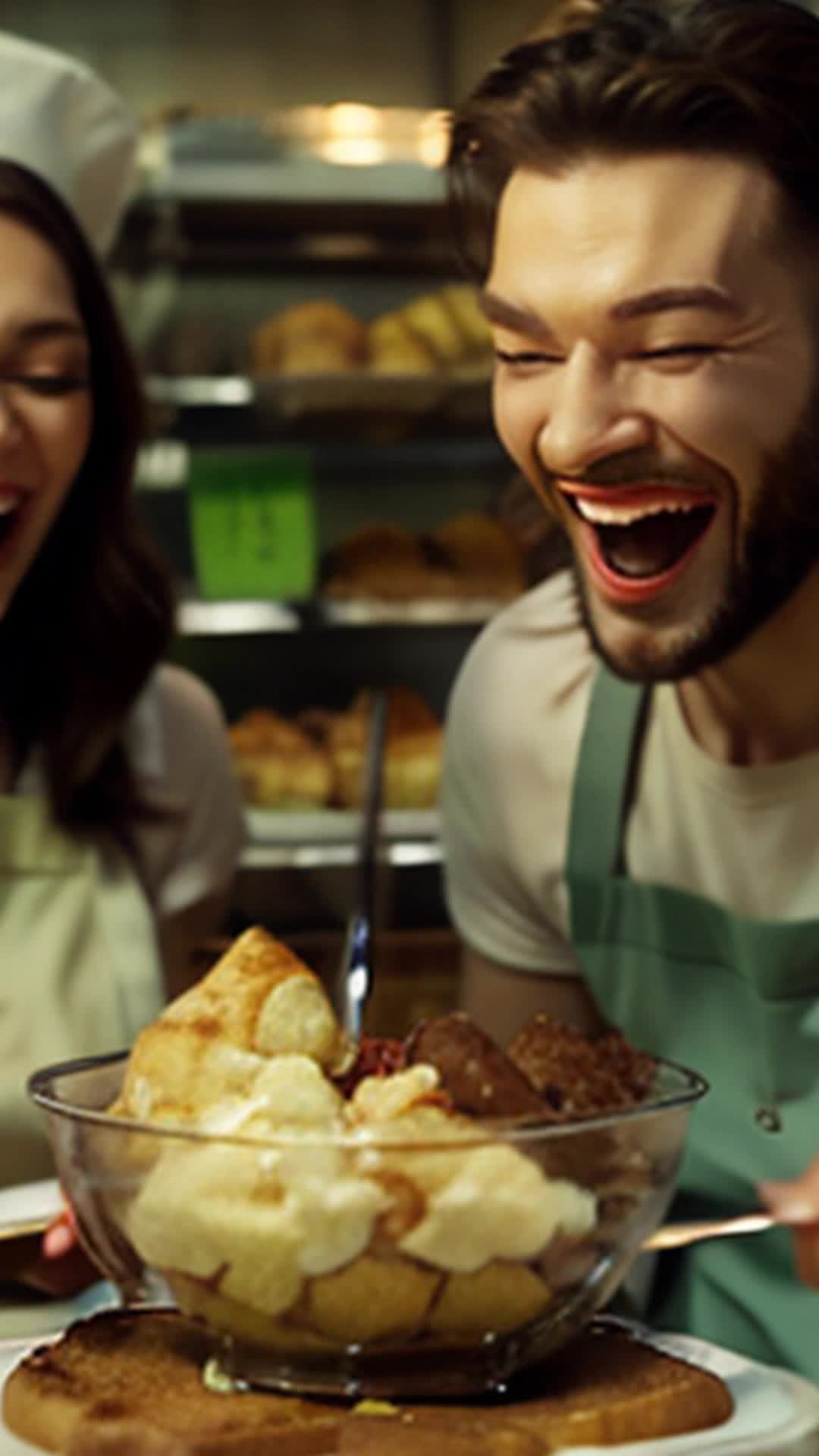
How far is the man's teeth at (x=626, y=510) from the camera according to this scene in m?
0.76

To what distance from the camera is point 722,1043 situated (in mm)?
916

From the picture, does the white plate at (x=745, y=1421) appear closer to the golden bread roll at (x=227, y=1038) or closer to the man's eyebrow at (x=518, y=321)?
the golden bread roll at (x=227, y=1038)

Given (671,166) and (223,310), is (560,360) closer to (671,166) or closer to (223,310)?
(671,166)

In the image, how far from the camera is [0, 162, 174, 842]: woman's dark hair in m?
1.15

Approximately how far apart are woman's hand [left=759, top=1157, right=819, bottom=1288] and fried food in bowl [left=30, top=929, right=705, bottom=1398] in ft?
0.20

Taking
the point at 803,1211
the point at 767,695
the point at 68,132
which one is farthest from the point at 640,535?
the point at 68,132

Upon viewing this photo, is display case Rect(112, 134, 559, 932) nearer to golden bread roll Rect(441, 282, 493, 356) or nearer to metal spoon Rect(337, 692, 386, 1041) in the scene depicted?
golden bread roll Rect(441, 282, 493, 356)

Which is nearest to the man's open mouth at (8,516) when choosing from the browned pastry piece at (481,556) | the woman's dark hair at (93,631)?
the woman's dark hair at (93,631)

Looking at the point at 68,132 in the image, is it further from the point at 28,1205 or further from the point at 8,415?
the point at 28,1205

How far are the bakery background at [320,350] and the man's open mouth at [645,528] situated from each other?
4.19ft

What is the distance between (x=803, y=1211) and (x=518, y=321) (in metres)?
0.35

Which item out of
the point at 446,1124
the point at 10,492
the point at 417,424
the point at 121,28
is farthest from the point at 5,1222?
the point at 121,28

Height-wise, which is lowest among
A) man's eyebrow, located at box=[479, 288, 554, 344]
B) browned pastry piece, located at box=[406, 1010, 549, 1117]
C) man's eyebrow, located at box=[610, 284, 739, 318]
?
browned pastry piece, located at box=[406, 1010, 549, 1117]

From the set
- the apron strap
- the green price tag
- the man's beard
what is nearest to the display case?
the green price tag
